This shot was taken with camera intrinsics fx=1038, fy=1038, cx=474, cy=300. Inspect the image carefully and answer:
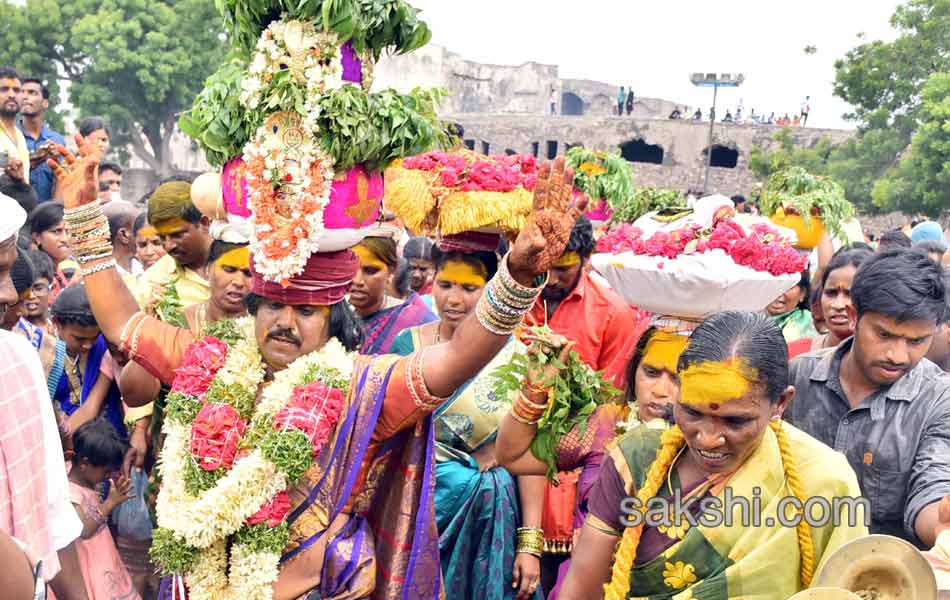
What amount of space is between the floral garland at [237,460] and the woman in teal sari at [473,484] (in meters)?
1.21

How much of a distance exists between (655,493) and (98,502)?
326 centimetres

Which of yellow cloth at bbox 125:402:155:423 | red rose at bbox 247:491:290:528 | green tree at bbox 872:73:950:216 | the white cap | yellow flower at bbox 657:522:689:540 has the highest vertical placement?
the white cap

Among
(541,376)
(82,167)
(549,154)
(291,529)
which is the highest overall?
(82,167)

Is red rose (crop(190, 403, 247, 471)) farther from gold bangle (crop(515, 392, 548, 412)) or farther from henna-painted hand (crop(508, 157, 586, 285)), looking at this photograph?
henna-painted hand (crop(508, 157, 586, 285))

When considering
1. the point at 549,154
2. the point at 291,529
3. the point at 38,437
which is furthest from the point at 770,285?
the point at 549,154

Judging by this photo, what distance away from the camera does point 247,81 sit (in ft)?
11.8

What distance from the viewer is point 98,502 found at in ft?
17.0

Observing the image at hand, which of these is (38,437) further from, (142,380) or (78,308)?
(78,308)

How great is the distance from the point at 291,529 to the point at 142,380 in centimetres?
124

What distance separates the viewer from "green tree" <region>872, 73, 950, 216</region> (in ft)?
77.5

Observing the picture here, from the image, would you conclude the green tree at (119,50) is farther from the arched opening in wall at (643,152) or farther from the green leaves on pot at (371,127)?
the green leaves on pot at (371,127)

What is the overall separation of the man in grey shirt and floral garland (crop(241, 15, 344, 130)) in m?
2.06

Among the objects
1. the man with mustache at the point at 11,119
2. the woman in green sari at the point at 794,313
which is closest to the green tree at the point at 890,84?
the woman in green sari at the point at 794,313

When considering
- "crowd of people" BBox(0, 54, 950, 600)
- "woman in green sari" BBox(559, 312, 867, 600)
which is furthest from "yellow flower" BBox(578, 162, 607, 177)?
"woman in green sari" BBox(559, 312, 867, 600)
